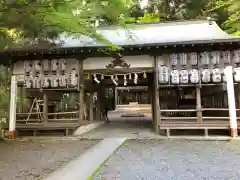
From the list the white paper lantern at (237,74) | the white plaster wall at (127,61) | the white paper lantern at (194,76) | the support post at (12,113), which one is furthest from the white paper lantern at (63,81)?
the white paper lantern at (237,74)

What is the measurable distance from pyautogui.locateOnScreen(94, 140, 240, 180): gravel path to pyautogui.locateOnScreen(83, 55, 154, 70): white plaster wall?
376cm

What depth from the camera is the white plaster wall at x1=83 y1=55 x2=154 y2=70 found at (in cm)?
1148

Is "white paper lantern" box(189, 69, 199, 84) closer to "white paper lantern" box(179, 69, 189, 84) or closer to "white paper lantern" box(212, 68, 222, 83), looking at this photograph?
"white paper lantern" box(179, 69, 189, 84)

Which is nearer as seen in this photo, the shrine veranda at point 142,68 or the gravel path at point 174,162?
the gravel path at point 174,162

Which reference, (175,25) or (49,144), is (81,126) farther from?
(175,25)

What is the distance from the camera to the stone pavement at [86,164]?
5117 millimetres

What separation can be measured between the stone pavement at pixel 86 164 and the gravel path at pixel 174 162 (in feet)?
0.77

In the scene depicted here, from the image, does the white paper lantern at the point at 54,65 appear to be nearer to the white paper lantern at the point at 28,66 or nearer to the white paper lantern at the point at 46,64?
the white paper lantern at the point at 46,64

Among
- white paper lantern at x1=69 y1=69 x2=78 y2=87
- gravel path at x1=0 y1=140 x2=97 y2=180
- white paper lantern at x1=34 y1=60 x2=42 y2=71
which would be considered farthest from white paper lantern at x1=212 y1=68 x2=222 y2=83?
white paper lantern at x1=34 y1=60 x2=42 y2=71

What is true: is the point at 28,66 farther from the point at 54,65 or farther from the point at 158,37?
the point at 158,37

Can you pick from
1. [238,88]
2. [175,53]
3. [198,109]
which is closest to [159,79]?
[175,53]

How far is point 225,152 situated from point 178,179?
329cm

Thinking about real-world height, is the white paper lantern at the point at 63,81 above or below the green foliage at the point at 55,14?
below

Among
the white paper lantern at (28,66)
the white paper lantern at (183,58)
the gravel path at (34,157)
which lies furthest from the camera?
the white paper lantern at (28,66)
